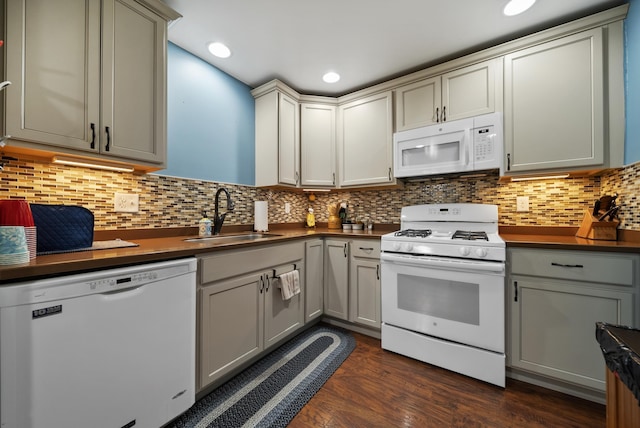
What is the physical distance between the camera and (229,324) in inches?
59.0

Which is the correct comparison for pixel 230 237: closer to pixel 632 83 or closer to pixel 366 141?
pixel 366 141

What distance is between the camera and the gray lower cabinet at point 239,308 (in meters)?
1.38

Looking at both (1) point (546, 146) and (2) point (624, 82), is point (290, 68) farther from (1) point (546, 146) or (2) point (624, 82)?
(2) point (624, 82)

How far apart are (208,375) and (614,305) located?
7.41 feet

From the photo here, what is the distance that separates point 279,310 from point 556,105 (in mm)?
2449

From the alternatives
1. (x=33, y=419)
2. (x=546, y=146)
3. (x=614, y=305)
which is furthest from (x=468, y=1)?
(x=33, y=419)

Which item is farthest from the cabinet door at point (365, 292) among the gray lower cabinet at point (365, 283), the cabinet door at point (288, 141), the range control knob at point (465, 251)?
the cabinet door at point (288, 141)

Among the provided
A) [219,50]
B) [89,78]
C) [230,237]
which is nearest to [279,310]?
[230,237]

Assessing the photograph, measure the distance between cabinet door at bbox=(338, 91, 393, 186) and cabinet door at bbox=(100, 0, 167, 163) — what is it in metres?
1.66

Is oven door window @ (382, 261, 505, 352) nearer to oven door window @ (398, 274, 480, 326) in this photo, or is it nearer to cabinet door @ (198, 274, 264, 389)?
oven door window @ (398, 274, 480, 326)

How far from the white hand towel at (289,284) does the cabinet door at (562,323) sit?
146 cm

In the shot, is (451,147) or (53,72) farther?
(451,147)

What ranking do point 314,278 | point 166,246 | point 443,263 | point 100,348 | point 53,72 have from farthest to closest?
point 314,278 < point 443,263 < point 166,246 < point 53,72 < point 100,348

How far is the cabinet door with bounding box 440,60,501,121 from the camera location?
75.9 inches
